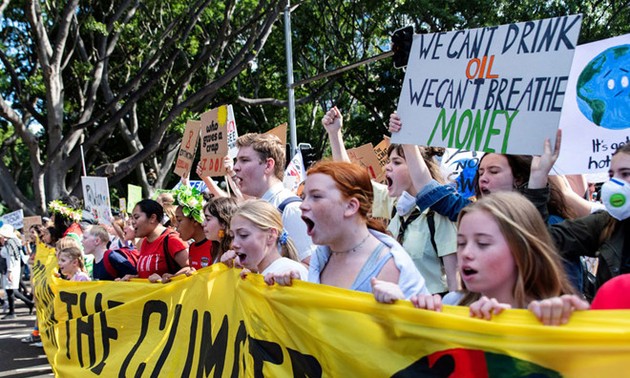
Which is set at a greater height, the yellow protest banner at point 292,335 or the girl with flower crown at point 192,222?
the girl with flower crown at point 192,222

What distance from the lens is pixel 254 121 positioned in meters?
26.2

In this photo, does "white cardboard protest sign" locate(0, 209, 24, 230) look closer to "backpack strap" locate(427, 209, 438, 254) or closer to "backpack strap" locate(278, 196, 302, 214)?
"backpack strap" locate(278, 196, 302, 214)

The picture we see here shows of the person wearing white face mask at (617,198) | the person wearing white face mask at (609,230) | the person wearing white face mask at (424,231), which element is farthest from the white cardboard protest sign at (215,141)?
the person wearing white face mask at (617,198)

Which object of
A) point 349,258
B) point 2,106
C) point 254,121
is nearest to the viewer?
point 349,258

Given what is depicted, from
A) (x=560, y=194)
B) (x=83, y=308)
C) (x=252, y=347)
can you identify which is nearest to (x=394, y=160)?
(x=560, y=194)

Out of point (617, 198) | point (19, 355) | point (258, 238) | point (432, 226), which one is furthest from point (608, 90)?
point (19, 355)

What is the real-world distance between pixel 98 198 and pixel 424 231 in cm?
796

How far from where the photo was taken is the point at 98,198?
35.7ft

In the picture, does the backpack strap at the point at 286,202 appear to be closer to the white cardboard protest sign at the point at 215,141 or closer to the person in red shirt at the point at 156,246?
the person in red shirt at the point at 156,246

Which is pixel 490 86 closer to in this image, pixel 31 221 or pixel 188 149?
pixel 188 149

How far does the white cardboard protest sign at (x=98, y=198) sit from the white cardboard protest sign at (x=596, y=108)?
7.47m

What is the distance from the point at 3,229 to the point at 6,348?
381 cm

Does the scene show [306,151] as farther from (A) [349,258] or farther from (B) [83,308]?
(A) [349,258]

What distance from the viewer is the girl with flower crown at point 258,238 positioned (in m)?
3.68
